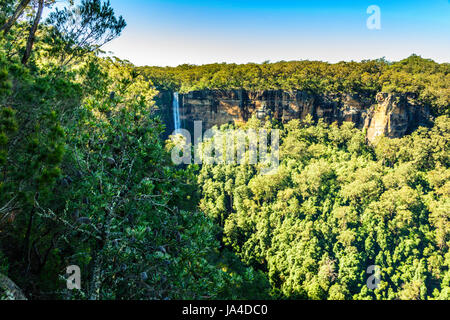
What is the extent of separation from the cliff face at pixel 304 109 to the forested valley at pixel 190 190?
1140 millimetres

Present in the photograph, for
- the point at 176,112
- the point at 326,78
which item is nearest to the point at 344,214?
the point at 326,78

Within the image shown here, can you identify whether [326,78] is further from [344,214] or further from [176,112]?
[176,112]

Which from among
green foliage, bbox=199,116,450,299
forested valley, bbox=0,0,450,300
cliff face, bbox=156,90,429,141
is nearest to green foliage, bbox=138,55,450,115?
forested valley, bbox=0,0,450,300

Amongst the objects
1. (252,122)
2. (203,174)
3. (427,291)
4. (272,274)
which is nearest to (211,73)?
(252,122)

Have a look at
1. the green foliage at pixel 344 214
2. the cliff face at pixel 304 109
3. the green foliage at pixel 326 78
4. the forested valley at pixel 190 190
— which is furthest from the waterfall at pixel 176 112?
the green foliage at pixel 344 214

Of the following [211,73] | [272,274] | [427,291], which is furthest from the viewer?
[211,73]

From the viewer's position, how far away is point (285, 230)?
20.8 meters

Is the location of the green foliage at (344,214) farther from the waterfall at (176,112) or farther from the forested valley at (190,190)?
the waterfall at (176,112)

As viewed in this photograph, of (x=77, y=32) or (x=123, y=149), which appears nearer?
(x=123, y=149)

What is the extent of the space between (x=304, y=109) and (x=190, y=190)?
2323 centimetres

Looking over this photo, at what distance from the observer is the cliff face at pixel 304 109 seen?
25.8 meters

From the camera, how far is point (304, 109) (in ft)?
98.7
